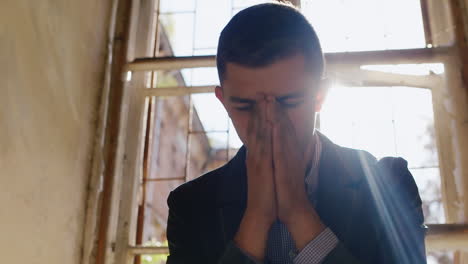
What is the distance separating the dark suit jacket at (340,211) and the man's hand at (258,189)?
0.11 feet

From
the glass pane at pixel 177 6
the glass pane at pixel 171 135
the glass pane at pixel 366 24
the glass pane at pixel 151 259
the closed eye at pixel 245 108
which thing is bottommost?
the glass pane at pixel 151 259

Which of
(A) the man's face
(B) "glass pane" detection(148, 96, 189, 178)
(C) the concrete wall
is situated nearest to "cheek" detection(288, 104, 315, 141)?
(A) the man's face

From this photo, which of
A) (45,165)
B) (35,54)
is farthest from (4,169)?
(35,54)

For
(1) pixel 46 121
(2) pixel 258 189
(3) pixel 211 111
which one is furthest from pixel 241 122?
(3) pixel 211 111

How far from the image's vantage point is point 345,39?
2.03 metres

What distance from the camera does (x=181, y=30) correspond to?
224cm

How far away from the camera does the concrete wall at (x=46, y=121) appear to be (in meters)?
1.39

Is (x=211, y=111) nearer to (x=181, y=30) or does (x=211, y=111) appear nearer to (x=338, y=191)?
(x=181, y=30)

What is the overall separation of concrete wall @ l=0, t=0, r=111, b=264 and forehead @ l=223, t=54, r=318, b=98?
28.6 inches

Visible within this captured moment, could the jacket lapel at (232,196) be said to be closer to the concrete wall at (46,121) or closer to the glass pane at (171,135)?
the concrete wall at (46,121)

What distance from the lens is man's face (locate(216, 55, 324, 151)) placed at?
983 millimetres

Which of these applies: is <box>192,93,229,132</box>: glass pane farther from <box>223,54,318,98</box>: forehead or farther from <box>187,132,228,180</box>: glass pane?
<box>223,54,318,98</box>: forehead

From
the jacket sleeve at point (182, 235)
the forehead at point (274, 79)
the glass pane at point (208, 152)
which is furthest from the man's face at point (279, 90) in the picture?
the glass pane at point (208, 152)

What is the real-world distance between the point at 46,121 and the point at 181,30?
2.78 ft
